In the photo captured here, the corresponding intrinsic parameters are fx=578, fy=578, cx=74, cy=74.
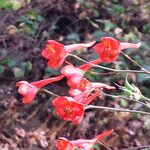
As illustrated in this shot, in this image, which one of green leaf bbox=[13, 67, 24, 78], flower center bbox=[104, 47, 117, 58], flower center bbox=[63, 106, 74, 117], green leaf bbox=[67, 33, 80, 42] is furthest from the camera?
green leaf bbox=[67, 33, 80, 42]

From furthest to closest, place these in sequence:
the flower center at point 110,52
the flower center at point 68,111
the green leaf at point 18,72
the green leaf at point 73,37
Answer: the green leaf at point 73,37
the green leaf at point 18,72
the flower center at point 110,52
the flower center at point 68,111

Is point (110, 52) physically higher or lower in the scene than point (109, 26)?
higher

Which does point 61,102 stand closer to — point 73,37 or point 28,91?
point 28,91

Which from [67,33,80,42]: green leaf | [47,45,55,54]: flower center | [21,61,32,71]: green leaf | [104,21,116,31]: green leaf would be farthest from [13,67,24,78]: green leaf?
[47,45,55,54]: flower center

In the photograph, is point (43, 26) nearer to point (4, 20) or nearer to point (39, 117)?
point (4, 20)

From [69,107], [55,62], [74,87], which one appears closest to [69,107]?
[69,107]

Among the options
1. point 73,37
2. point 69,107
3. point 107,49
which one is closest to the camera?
point 69,107

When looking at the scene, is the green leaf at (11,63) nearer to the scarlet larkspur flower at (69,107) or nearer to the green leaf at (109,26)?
the green leaf at (109,26)

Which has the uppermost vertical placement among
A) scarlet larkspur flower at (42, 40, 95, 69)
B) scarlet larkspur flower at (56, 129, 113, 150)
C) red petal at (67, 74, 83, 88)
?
scarlet larkspur flower at (42, 40, 95, 69)

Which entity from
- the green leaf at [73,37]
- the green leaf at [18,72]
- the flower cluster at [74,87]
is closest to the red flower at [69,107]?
the flower cluster at [74,87]

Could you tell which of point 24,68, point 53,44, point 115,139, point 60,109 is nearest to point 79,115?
point 60,109

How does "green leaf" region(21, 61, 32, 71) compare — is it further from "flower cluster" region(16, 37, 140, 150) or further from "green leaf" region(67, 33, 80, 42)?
"flower cluster" region(16, 37, 140, 150)
